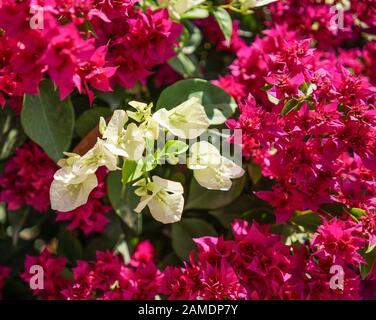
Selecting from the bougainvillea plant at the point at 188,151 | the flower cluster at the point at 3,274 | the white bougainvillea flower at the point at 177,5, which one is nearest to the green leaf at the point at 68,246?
the bougainvillea plant at the point at 188,151

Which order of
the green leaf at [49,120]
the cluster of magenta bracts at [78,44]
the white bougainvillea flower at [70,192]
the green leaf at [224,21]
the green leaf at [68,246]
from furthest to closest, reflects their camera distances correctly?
1. the green leaf at [68,246]
2. the green leaf at [224,21]
3. the green leaf at [49,120]
4. the white bougainvillea flower at [70,192]
5. the cluster of magenta bracts at [78,44]

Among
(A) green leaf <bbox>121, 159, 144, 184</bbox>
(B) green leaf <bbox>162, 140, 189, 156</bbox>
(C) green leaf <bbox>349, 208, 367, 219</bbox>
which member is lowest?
(C) green leaf <bbox>349, 208, 367, 219</bbox>

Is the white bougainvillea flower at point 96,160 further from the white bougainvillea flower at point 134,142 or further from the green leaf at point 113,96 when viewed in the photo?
the green leaf at point 113,96

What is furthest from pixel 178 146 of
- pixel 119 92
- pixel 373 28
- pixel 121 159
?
pixel 373 28

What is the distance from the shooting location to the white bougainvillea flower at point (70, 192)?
2.59ft

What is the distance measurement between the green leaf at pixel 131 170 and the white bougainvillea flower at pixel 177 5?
14.8 inches

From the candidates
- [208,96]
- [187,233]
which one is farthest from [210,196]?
[208,96]

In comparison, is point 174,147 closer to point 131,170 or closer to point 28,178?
point 131,170

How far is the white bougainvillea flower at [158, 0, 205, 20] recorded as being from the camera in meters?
1.01

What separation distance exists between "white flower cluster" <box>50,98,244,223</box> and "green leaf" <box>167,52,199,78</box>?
0.33 m

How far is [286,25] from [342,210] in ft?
1.40

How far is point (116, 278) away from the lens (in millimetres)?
980

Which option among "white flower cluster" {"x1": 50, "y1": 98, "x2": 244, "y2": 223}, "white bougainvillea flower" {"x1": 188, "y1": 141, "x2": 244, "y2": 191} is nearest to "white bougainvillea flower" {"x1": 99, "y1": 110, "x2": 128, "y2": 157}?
"white flower cluster" {"x1": 50, "y1": 98, "x2": 244, "y2": 223}

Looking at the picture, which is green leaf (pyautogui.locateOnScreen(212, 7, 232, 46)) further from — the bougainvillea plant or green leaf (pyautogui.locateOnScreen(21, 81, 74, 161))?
green leaf (pyautogui.locateOnScreen(21, 81, 74, 161))
